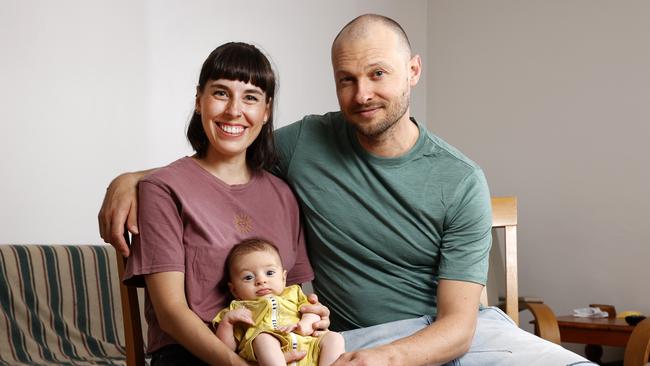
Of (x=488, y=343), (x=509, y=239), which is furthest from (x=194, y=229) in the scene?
(x=509, y=239)

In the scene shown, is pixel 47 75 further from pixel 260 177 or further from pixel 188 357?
pixel 188 357

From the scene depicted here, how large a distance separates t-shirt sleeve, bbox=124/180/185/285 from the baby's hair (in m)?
0.10

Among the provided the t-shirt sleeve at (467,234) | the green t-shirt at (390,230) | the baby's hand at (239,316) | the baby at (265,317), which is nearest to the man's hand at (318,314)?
the baby at (265,317)

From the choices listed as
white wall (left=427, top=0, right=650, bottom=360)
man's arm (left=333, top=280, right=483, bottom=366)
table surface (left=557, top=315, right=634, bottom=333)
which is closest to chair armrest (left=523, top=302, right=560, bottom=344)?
table surface (left=557, top=315, right=634, bottom=333)

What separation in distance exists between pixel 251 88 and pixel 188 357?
2.03 ft

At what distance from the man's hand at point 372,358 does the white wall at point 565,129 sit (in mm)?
3026

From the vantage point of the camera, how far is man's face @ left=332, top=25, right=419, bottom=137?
215cm

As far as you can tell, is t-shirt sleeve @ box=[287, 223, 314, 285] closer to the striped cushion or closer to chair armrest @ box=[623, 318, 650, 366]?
the striped cushion

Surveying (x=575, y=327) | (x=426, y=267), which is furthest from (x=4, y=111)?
(x=575, y=327)

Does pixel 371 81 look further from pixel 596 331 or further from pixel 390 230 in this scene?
pixel 596 331

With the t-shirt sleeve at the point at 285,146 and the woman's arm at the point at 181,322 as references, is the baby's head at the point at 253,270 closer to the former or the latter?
the woman's arm at the point at 181,322

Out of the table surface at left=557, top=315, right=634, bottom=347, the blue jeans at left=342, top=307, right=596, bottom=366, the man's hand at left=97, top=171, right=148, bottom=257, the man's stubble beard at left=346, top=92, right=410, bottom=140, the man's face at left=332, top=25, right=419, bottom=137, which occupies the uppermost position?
the man's face at left=332, top=25, right=419, bottom=137

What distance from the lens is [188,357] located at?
193 centimetres

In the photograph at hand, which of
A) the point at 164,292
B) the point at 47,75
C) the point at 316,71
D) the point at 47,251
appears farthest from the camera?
the point at 316,71
